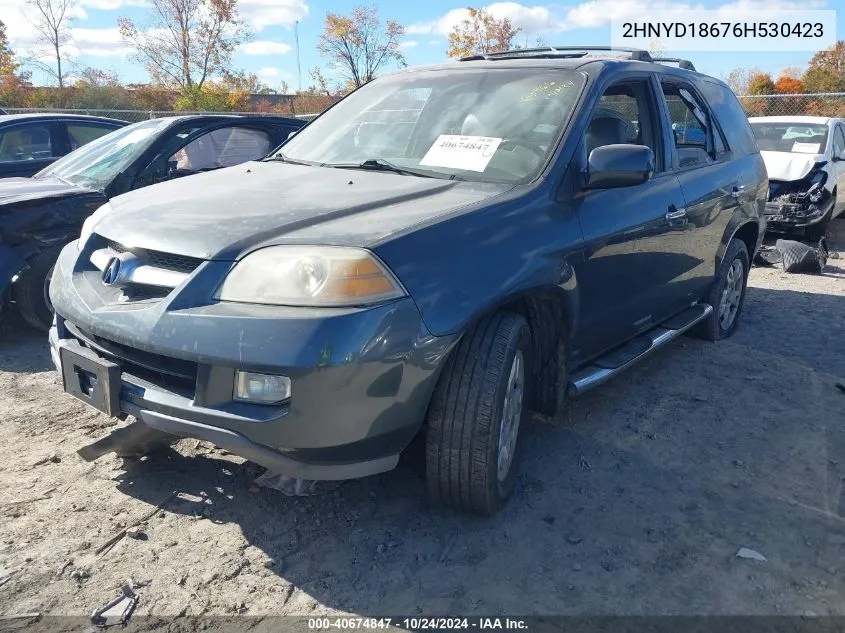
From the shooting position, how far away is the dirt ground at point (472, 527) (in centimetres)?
237

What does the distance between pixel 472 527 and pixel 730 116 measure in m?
3.83

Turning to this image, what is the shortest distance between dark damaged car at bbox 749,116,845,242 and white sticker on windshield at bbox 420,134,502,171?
6.92 meters

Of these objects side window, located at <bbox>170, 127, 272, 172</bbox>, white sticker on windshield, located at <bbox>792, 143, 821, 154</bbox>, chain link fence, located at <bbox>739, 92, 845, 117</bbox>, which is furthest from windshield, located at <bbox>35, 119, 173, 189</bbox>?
chain link fence, located at <bbox>739, 92, 845, 117</bbox>

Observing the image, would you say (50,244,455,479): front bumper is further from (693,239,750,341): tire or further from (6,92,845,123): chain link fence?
(6,92,845,123): chain link fence

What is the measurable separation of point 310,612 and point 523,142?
2136mm

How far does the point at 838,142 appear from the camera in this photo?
9844mm

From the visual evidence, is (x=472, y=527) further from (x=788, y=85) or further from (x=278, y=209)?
(x=788, y=85)

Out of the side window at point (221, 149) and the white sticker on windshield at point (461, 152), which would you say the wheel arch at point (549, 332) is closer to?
the white sticker on windshield at point (461, 152)

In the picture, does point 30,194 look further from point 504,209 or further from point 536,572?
point 536,572

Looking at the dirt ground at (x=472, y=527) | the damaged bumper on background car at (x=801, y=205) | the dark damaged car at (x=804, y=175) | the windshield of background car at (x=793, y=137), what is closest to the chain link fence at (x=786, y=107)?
the windshield of background car at (x=793, y=137)

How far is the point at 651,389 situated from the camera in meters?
4.25

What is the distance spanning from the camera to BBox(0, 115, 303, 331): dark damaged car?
4629 millimetres

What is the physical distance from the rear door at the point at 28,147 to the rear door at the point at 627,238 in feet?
19.1

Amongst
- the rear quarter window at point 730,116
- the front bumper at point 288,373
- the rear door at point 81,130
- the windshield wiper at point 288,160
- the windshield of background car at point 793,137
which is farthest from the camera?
the windshield of background car at point 793,137
